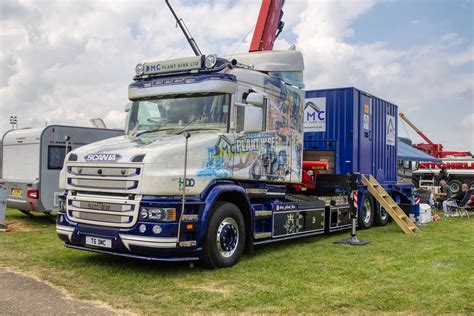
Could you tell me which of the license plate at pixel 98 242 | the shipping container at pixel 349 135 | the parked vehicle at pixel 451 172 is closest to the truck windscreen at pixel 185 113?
the license plate at pixel 98 242

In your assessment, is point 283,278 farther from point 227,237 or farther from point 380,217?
point 380,217

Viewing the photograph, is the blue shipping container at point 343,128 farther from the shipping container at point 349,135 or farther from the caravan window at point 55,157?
the caravan window at point 55,157

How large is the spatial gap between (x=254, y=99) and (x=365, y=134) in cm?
581

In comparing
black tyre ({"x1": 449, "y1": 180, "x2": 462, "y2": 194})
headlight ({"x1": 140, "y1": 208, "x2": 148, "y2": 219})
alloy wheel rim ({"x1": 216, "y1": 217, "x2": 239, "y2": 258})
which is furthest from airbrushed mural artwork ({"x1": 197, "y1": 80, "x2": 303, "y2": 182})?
black tyre ({"x1": 449, "y1": 180, "x2": 462, "y2": 194})

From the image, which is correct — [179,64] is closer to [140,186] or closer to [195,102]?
[195,102]

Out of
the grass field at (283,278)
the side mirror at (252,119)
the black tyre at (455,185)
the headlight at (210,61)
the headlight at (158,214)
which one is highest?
the headlight at (210,61)

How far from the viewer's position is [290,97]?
961 cm

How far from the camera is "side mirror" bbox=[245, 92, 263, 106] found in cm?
815

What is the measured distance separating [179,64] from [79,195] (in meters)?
2.65

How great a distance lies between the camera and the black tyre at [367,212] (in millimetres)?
13133

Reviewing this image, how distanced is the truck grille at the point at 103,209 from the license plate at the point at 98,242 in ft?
0.69

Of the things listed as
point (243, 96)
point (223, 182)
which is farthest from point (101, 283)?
point (243, 96)

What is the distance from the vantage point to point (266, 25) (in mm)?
14008

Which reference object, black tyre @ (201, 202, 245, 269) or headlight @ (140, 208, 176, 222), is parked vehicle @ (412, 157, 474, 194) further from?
headlight @ (140, 208, 176, 222)
